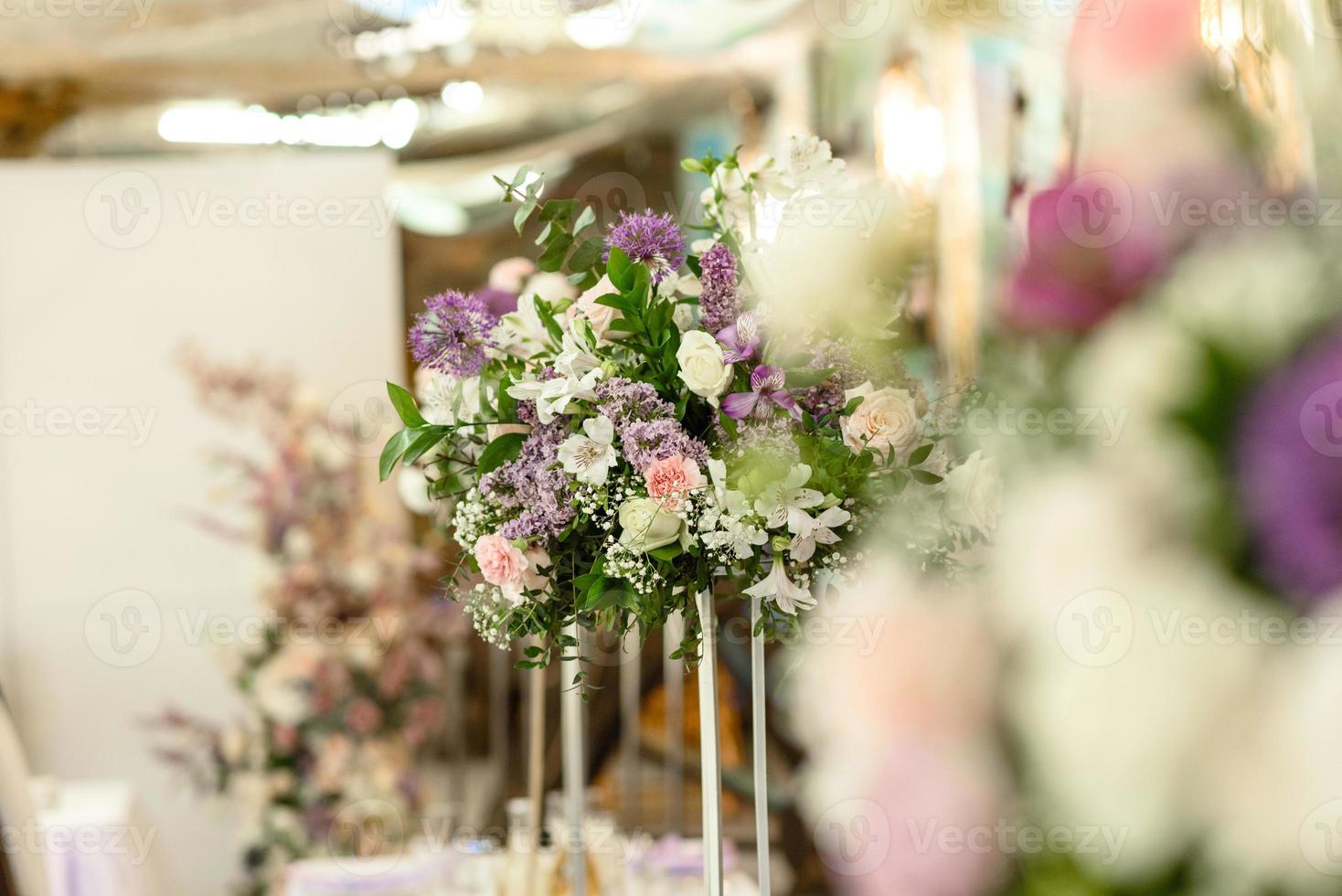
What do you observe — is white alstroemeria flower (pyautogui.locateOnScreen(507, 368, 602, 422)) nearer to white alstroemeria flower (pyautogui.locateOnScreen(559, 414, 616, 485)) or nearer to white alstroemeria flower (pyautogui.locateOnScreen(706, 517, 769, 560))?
Result: white alstroemeria flower (pyautogui.locateOnScreen(559, 414, 616, 485))

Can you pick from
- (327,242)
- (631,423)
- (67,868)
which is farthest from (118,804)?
(631,423)

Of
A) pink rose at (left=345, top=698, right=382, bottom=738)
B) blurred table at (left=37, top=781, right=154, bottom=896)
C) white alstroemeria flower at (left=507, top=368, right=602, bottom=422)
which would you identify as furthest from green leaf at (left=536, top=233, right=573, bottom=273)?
pink rose at (left=345, top=698, right=382, bottom=738)

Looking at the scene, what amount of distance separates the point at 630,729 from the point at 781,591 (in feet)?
10.3

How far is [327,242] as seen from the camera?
3.85 m

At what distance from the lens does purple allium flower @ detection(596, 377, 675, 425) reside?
1050mm

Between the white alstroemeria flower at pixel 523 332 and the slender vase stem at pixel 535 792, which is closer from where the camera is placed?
the white alstroemeria flower at pixel 523 332

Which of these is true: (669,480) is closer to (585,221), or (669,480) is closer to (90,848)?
(585,221)

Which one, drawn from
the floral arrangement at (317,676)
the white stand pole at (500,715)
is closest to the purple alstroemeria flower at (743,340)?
the floral arrangement at (317,676)

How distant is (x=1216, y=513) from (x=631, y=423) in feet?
2.85

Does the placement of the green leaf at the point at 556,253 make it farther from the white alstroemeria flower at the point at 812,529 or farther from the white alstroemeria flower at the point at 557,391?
the white alstroemeria flower at the point at 812,529

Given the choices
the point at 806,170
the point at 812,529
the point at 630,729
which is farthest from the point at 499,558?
the point at 630,729

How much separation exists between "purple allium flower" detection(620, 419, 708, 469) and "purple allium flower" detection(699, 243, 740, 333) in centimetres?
11

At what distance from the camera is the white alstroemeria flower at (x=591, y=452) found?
1.04 m

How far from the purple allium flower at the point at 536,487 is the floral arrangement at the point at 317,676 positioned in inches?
87.5
